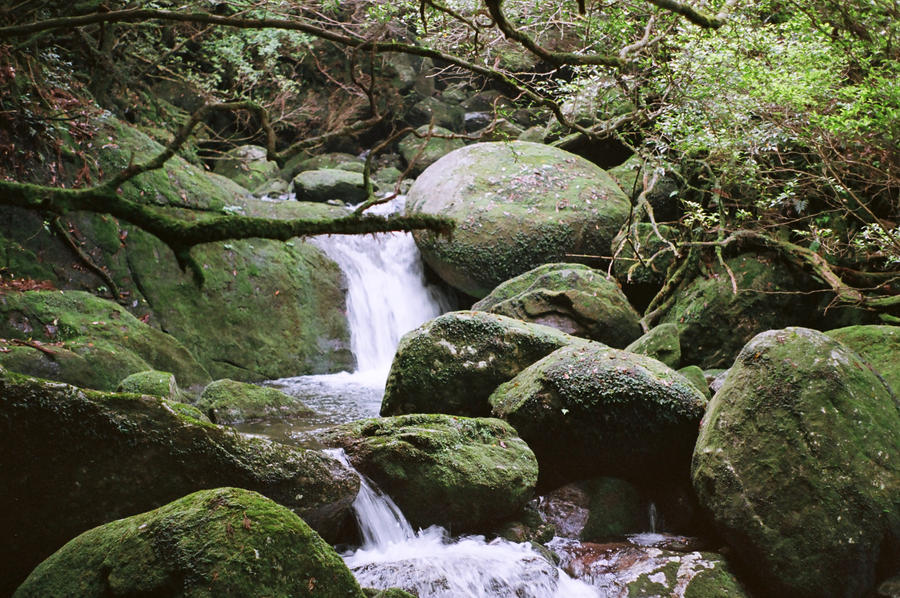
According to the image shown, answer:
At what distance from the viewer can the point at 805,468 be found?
4.27 meters

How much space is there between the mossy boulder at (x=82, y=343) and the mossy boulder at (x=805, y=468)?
5.93 meters

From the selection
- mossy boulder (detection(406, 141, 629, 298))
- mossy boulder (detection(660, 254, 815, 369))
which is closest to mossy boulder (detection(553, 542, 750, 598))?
mossy boulder (detection(660, 254, 815, 369))

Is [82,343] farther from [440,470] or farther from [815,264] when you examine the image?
[815,264]

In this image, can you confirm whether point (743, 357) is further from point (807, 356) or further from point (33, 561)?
point (33, 561)

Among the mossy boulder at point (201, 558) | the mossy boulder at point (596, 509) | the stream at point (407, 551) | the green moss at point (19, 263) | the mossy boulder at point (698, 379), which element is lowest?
the mossy boulder at point (596, 509)

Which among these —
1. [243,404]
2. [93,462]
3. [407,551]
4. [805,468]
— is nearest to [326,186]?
[243,404]

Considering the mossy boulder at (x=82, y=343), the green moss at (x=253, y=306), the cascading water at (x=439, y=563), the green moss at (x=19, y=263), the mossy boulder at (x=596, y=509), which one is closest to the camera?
the cascading water at (x=439, y=563)

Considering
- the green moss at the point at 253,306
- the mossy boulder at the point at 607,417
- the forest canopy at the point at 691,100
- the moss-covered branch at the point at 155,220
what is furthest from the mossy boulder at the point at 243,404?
the moss-covered branch at the point at 155,220

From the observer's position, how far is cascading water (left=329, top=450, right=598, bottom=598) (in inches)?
156

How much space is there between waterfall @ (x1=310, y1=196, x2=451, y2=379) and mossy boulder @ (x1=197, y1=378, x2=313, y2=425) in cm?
381

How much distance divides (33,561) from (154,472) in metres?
0.68

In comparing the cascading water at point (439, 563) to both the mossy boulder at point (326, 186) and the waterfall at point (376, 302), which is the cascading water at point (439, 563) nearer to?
the waterfall at point (376, 302)

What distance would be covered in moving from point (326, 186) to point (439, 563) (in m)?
12.5

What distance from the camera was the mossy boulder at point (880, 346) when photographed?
5.53 m
